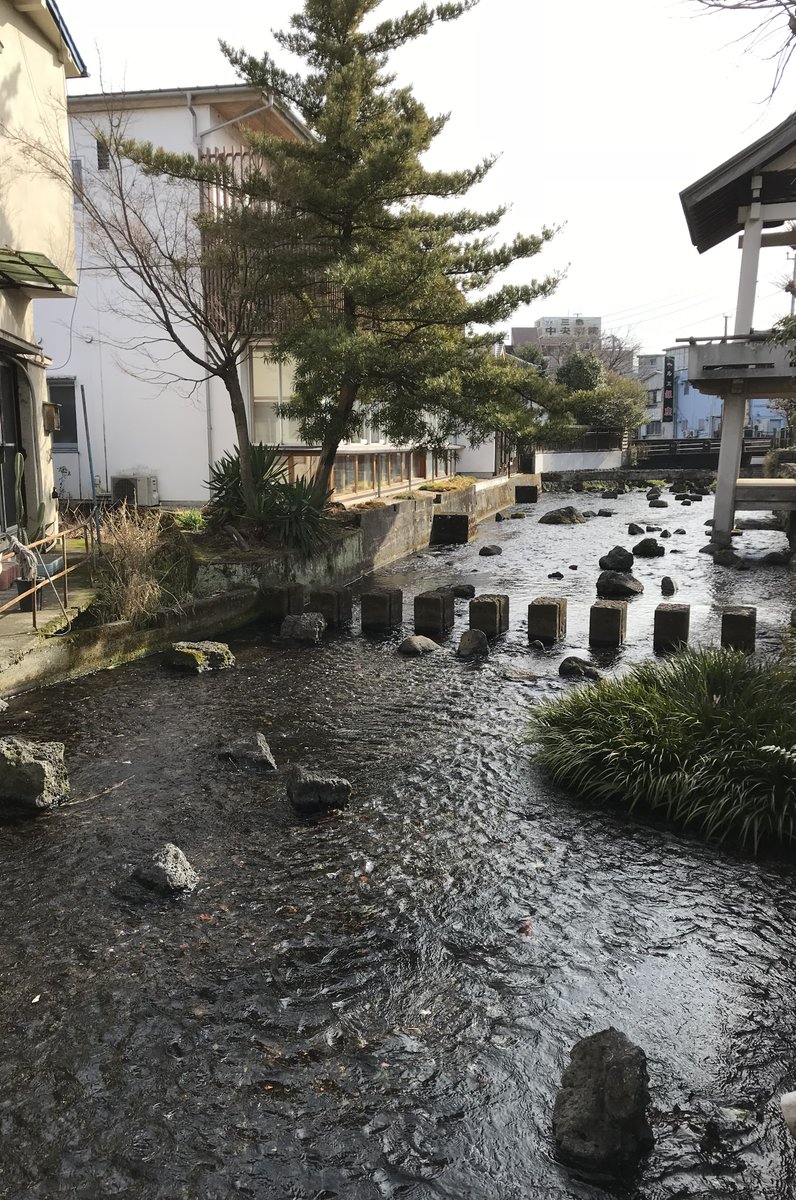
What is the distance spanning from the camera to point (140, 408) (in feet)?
61.9

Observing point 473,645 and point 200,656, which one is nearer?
point 200,656

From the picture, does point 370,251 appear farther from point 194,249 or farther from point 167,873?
point 167,873

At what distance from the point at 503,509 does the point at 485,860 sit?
89.4ft

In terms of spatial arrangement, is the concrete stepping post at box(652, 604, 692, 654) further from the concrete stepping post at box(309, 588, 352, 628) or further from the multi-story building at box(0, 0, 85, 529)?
the multi-story building at box(0, 0, 85, 529)

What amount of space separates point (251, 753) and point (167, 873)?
210 cm

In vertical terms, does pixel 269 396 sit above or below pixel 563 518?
above

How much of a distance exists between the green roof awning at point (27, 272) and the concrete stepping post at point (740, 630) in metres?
8.90

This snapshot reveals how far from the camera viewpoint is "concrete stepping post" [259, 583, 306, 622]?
40.6 ft

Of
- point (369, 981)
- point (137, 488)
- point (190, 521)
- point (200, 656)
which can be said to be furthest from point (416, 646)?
point (137, 488)

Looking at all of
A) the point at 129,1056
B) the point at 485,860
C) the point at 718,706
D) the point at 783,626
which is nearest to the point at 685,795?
the point at 718,706

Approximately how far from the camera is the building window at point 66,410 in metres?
18.9

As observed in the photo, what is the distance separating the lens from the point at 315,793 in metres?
6.12

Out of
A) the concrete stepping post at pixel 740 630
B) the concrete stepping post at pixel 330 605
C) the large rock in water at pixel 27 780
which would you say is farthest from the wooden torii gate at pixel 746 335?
the large rock in water at pixel 27 780

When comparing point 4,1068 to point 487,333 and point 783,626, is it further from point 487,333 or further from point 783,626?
point 487,333
